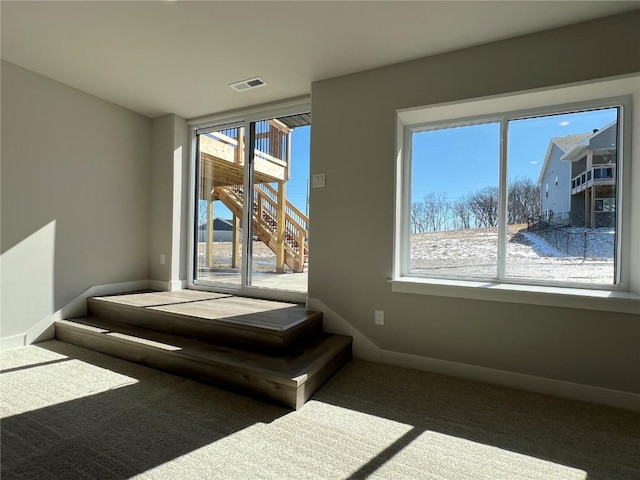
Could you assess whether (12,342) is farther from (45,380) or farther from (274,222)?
(274,222)

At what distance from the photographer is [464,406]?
2111mm

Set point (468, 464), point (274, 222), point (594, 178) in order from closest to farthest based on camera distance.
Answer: point (468, 464) < point (594, 178) < point (274, 222)

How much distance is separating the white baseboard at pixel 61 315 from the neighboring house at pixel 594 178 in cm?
471

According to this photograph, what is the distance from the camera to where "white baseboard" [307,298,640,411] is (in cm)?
215

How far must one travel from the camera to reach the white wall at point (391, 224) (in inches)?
85.4

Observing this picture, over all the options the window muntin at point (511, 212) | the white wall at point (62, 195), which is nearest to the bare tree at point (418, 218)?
the window muntin at point (511, 212)

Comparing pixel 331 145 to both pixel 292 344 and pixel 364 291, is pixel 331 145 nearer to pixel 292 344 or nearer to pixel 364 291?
pixel 364 291

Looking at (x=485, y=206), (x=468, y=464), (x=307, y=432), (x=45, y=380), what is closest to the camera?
(x=468, y=464)

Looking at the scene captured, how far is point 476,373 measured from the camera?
251 centimetres

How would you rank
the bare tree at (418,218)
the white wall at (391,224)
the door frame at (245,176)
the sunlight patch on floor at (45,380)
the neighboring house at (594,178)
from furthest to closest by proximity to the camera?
the door frame at (245,176)
the bare tree at (418,218)
the neighboring house at (594,178)
the white wall at (391,224)
the sunlight patch on floor at (45,380)

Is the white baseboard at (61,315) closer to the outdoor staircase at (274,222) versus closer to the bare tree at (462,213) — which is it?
the outdoor staircase at (274,222)

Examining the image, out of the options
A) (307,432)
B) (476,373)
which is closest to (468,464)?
(307,432)

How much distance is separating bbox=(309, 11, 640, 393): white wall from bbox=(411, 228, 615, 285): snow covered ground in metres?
0.38

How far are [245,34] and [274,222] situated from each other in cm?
191
